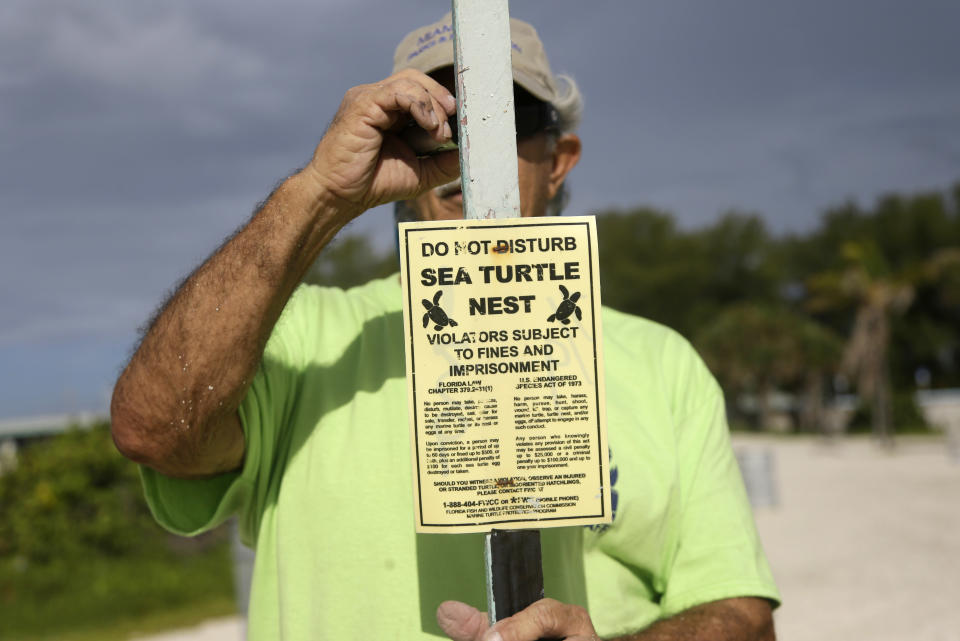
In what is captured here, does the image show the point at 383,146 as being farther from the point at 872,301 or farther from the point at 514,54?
the point at 872,301

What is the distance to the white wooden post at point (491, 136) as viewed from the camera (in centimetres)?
125

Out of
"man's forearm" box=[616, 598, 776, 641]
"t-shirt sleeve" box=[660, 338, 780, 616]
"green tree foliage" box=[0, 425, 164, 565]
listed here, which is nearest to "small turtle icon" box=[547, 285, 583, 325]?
"man's forearm" box=[616, 598, 776, 641]

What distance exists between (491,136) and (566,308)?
0.26 metres

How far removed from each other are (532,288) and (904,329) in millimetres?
53952

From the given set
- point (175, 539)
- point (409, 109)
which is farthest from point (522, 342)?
point (175, 539)

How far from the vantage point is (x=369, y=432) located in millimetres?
1822

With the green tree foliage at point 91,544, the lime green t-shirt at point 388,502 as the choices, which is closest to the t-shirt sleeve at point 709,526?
the lime green t-shirt at point 388,502

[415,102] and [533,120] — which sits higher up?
[533,120]

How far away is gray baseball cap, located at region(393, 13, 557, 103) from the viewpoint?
1903 mm

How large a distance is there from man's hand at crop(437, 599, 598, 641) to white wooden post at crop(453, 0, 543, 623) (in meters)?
0.03

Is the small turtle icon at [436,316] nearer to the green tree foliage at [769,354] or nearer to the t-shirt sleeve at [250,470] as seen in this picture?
the t-shirt sleeve at [250,470]

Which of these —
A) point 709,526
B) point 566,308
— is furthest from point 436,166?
point 709,526

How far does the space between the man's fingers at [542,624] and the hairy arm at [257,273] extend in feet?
2.16

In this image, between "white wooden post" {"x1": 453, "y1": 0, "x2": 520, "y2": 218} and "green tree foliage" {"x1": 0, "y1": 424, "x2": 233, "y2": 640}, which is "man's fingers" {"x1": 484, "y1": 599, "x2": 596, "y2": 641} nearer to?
"white wooden post" {"x1": 453, "y1": 0, "x2": 520, "y2": 218}
